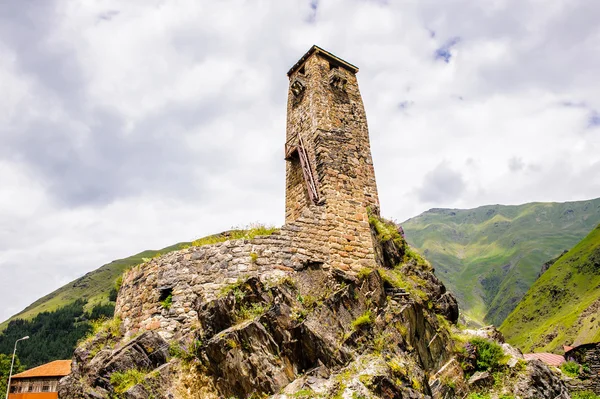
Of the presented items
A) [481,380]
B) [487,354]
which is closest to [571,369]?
[487,354]

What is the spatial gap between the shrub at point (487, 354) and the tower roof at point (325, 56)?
1430 centimetres

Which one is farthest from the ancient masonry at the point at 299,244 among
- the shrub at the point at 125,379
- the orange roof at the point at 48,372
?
the orange roof at the point at 48,372

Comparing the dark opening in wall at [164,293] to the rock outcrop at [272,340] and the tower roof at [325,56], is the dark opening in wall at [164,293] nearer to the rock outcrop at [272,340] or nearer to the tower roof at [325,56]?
the rock outcrop at [272,340]

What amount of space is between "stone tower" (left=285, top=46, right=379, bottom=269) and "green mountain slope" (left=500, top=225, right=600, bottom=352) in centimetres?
5227

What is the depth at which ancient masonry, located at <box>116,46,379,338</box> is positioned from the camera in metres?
12.0

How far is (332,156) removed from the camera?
607 inches

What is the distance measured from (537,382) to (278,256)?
31.4 ft

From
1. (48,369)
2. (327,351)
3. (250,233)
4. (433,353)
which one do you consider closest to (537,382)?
(433,353)

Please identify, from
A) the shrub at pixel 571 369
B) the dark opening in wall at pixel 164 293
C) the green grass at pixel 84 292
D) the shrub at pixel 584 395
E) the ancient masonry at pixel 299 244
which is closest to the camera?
the ancient masonry at pixel 299 244

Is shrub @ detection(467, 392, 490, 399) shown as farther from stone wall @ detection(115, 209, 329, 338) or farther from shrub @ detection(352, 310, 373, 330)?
stone wall @ detection(115, 209, 329, 338)

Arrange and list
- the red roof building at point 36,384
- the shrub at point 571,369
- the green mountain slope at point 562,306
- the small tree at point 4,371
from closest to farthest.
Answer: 1. the shrub at point 571,369
2. the red roof building at point 36,384
3. the small tree at point 4,371
4. the green mountain slope at point 562,306

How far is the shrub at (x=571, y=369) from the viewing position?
976 inches

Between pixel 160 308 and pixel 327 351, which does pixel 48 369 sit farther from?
pixel 327 351

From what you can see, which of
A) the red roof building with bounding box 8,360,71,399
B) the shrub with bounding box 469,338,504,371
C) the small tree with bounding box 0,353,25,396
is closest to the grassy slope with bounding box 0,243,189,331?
the small tree with bounding box 0,353,25,396
